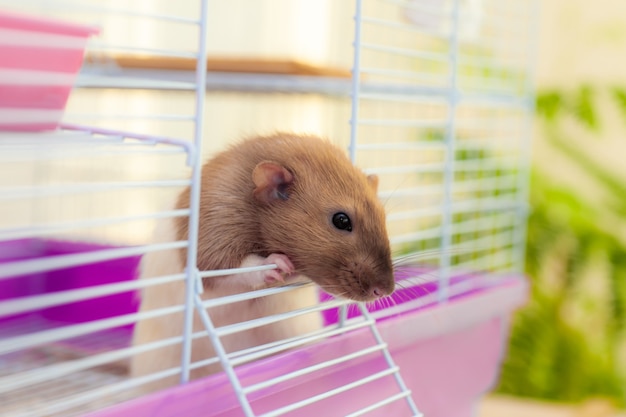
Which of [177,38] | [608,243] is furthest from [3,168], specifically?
[608,243]

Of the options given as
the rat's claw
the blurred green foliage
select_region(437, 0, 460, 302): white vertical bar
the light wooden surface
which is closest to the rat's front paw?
the rat's claw

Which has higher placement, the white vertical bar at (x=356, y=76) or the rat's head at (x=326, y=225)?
the white vertical bar at (x=356, y=76)

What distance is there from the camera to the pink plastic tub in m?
0.94

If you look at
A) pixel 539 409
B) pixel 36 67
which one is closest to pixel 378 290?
pixel 36 67

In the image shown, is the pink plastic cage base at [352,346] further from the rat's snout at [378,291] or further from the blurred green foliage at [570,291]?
the blurred green foliage at [570,291]

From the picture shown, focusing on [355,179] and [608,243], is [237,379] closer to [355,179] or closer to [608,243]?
[355,179]

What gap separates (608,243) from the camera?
9.63 feet

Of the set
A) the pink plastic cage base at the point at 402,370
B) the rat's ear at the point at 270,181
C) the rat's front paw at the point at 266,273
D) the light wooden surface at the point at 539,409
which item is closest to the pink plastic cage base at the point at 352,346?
the pink plastic cage base at the point at 402,370

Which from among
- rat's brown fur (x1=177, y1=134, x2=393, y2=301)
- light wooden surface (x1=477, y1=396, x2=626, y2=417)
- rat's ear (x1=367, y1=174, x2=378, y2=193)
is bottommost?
light wooden surface (x1=477, y1=396, x2=626, y2=417)

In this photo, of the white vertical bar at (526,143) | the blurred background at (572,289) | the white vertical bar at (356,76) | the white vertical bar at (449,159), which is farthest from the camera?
the blurred background at (572,289)

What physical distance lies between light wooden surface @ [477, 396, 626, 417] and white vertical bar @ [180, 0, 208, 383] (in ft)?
6.32

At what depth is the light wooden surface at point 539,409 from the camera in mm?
2676

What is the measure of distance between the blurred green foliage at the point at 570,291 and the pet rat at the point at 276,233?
1.85m

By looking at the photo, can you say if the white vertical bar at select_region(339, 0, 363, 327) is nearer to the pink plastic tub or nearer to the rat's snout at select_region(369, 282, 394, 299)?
the rat's snout at select_region(369, 282, 394, 299)
